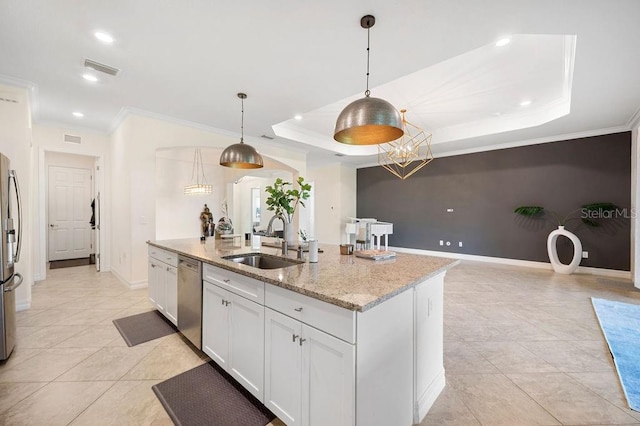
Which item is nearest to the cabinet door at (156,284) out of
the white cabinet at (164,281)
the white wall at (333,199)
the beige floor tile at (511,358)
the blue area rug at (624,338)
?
the white cabinet at (164,281)

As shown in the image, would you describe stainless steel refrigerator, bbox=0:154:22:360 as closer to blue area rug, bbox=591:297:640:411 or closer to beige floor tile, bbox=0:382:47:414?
beige floor tile, bbox=0:382:47:414

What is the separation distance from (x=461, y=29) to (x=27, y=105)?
5.24 metres

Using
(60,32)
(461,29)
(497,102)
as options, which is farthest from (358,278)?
(497,102)

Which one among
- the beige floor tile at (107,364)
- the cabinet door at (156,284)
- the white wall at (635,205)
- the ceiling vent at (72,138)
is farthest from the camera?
the ceiling vent at (72,138)

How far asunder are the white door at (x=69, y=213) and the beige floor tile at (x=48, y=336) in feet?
17.0

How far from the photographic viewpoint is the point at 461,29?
2359mm

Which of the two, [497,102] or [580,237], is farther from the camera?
[580,237]

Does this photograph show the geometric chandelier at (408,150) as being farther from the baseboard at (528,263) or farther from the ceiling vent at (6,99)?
the ceiling vent at (6,99)

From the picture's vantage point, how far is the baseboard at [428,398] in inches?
66.2

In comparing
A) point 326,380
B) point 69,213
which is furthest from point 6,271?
point 69,213

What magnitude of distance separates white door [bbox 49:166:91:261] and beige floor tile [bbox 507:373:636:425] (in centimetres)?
919

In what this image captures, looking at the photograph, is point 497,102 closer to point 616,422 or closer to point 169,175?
point 616,422

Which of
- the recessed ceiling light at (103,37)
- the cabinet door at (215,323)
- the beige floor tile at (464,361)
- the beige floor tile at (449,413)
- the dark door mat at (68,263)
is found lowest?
the beige floor tile at (449,413)

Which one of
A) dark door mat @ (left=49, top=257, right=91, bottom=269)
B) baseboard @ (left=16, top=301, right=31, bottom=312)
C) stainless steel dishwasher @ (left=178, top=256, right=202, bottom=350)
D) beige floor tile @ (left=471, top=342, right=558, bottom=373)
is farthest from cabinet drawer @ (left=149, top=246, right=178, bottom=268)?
dark door mat @ (left=49, top=257, right=91, bottom=269)
